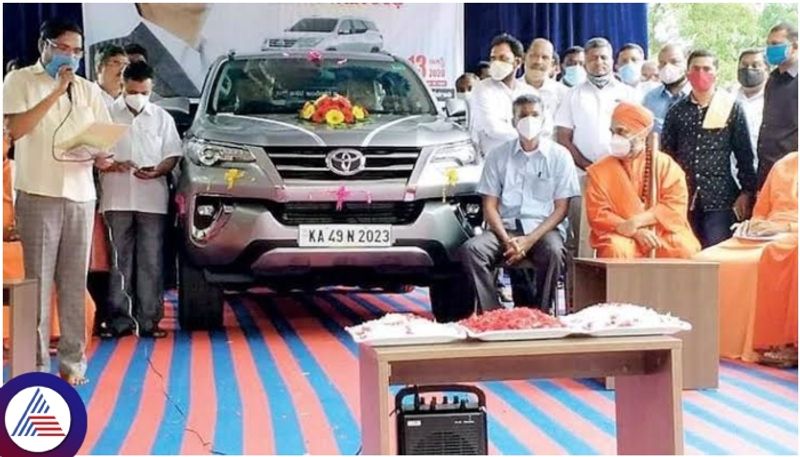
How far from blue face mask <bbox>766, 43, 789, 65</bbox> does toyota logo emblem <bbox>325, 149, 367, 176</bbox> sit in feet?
6.94

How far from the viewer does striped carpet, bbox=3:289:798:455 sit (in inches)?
124

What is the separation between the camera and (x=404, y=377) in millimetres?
2516

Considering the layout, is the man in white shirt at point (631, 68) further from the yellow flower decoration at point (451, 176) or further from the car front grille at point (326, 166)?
the car front grille at point (326, 166)

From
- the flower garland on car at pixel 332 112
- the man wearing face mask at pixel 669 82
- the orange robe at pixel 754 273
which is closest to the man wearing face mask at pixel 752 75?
the man wearing face mask at pixel 669 82

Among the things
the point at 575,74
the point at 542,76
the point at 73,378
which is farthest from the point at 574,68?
the point at 73,378

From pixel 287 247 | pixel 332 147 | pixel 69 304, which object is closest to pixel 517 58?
pixel 332 147

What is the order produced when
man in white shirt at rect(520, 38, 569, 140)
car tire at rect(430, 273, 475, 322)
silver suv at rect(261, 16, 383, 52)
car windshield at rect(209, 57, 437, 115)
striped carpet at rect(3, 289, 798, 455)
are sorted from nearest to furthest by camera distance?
striped carpet at rect(3, 289, 798, 455) < car tire at rect(430, 273, 475, 322) < car windshield at rect(209, 57, 437, 115) < man in white shirt at rect(520, 38, 569, 140) < silver suv at rect(261, 16, 383, 52)

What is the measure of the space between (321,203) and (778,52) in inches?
94.5

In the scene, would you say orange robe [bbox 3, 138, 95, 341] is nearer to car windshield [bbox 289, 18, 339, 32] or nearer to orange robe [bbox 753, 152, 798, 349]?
orange robe [bbox 753, 152, 798, 349]

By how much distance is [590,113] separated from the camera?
223 inches

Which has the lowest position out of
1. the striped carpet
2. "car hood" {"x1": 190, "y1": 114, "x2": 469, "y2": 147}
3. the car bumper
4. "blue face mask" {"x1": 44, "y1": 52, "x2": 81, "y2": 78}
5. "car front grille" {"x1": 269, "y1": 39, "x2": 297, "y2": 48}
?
the striped carpet

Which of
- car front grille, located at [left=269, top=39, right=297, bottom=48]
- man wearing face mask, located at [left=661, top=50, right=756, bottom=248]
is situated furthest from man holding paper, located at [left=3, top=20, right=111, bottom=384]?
car front grille, located at [left=269, top=39, right=297, bottom=48]

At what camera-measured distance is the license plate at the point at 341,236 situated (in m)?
4.86

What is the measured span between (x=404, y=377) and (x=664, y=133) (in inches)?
133
